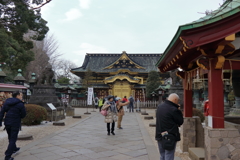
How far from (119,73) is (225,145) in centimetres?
2547

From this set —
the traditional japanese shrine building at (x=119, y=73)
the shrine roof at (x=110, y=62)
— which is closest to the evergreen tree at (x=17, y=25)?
the traditional japanese shrine building at (x=119, y=73)

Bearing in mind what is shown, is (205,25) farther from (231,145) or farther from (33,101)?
(33,101)

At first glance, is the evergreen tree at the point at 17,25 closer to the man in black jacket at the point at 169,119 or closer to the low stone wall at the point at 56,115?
the low stone wall at the point at 56,115

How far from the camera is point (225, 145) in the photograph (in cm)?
342

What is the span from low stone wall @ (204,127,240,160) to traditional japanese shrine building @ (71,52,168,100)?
2372 centimetres

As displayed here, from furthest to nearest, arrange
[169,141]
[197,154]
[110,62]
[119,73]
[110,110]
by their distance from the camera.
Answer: [110,62] < [119,73] < [110,110] < [197,154] < [169,141]

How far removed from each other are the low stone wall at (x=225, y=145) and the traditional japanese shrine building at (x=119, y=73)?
23.7m

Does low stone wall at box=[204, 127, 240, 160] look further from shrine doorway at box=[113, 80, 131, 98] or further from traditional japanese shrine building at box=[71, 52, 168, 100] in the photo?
shrine doorway at box=[113, 80, 131, 98]

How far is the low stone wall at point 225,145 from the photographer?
3.41m

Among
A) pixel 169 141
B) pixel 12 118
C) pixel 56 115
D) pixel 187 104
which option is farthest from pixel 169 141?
pixel 56 115

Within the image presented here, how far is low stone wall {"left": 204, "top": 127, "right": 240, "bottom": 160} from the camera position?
3.41 m

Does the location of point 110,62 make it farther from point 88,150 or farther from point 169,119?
point 169,119

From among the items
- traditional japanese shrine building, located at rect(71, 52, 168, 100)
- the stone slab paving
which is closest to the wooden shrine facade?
the stone slab paving

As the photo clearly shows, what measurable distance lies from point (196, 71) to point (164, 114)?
2.04m
